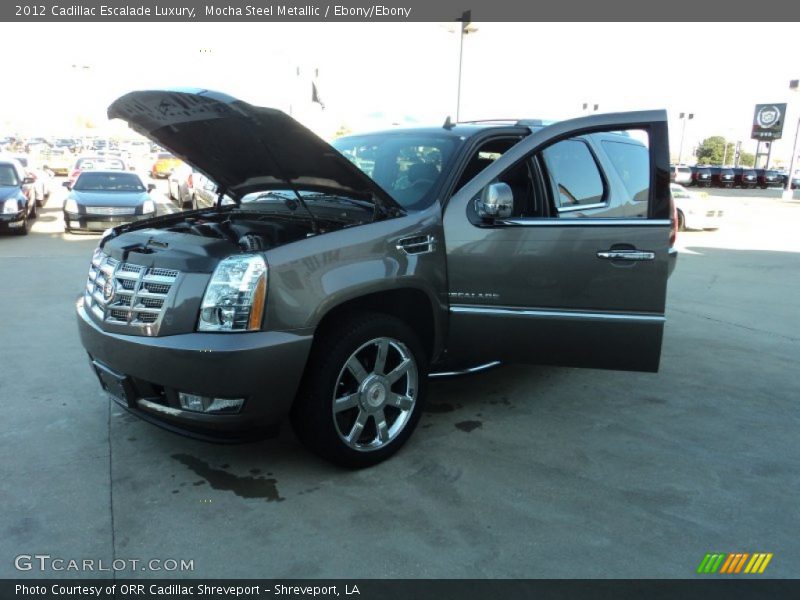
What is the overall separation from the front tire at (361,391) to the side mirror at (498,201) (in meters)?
0.82

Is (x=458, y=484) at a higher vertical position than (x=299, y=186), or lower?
lower

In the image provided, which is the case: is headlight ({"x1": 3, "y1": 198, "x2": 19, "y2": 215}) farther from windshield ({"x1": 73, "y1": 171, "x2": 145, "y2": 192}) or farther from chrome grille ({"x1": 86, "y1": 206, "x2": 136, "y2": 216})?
chrome grille ({"x1": 86, "y1": 206, "x2": 136, "y2": 216})

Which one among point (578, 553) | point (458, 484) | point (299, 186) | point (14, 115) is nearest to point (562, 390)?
point (458, 484)

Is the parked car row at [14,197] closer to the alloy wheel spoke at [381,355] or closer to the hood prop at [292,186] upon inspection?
the hood prop at [292,186]

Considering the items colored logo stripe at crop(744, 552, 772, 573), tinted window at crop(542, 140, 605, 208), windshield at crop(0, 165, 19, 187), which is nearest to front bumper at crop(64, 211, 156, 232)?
windshield at crop(0, 165, 19, 187)

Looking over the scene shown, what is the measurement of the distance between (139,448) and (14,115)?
462ft

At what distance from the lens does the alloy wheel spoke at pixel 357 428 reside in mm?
3277

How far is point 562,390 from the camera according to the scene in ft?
15.4

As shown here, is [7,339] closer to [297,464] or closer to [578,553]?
[297,464]

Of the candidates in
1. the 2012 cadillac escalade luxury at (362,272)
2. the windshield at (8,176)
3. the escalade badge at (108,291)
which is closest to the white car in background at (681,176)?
the windshield at (8,176)

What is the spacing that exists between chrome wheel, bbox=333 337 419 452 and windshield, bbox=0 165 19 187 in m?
12.7

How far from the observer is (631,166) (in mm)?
4398

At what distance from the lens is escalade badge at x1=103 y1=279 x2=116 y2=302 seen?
10.5ft
